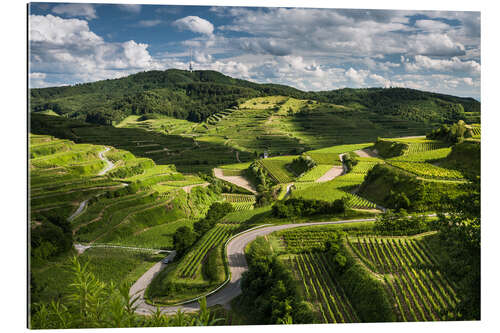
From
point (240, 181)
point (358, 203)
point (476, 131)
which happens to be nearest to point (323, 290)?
point (358, 203)

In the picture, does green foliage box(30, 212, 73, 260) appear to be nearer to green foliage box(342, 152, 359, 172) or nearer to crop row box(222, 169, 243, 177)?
green foliage box(342, 152, 359, 172)

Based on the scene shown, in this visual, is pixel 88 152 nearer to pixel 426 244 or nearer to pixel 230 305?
pixel 230 305

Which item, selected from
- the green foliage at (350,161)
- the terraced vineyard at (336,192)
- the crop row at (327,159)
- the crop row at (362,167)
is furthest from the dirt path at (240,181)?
the crop row at (362,167)

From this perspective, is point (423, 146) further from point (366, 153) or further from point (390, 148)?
point (366, 153)

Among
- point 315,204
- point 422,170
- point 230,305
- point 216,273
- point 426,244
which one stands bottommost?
point 230,305

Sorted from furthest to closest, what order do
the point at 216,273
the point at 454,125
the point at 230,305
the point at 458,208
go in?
the point at 454,125 → the point at 216,273 → the point at 230,305 → the point at 458,208

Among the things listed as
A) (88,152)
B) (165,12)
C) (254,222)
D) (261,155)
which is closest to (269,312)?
(254,222)

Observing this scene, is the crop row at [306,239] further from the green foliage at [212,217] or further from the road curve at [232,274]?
the green foliage at [212,217]
